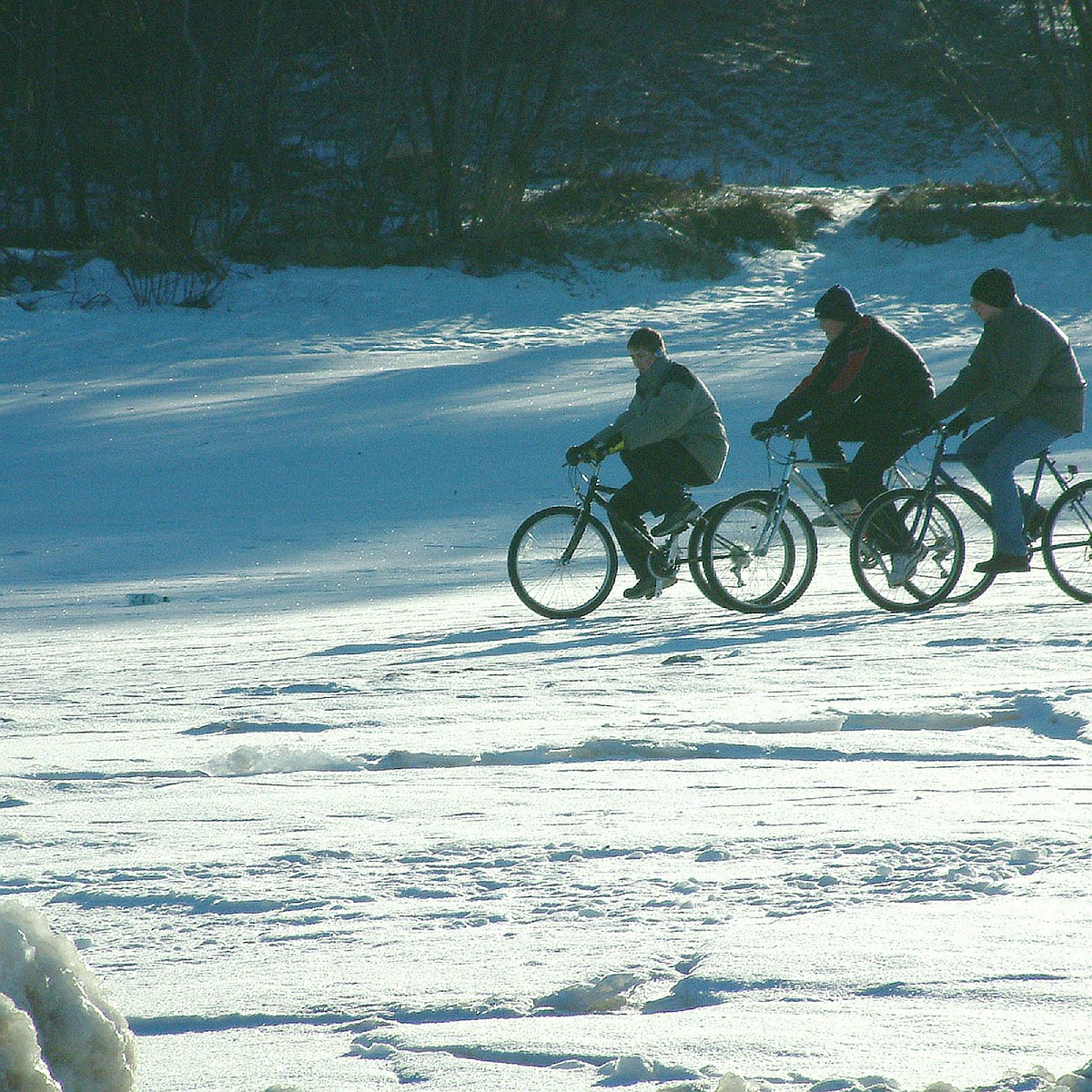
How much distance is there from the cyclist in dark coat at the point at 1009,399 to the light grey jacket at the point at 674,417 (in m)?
1.25

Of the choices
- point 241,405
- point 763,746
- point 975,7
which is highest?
point 975,7

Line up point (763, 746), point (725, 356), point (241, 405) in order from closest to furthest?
point (763, 746)
point (241, 405)
point (725, 356)

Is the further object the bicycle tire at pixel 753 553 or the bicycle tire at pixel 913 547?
the bicycle tire at pixel 753 553

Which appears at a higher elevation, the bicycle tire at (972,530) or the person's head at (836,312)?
the person's head at (836,312)

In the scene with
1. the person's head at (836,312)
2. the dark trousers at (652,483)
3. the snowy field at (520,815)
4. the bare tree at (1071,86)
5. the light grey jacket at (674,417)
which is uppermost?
the bare tree at (1071,86)

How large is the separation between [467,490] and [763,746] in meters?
8.48

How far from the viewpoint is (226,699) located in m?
5.80

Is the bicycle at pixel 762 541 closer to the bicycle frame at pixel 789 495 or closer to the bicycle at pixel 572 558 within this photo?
the bicycle frame at pixel 789 495

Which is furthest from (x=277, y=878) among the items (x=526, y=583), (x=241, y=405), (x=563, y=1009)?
(x=241, y=405)

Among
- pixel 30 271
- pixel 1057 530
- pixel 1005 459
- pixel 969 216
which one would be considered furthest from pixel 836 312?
pixel 969 216

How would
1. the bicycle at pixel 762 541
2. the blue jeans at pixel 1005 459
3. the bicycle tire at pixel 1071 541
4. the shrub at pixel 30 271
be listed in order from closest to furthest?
the blue jeans at pixel 1005 459 → the bicycle tire at pixel 1071 541 → the bicycle at pixel 762 541 → the shrub at pixel 30 271

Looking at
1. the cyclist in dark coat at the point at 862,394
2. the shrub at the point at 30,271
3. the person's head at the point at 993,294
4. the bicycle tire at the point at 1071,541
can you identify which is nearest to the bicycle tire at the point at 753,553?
the cyclist in dark coat at the point at 862,394

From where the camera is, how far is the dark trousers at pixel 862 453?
7980 mm

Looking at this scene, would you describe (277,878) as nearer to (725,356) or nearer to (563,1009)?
(563,1009)
